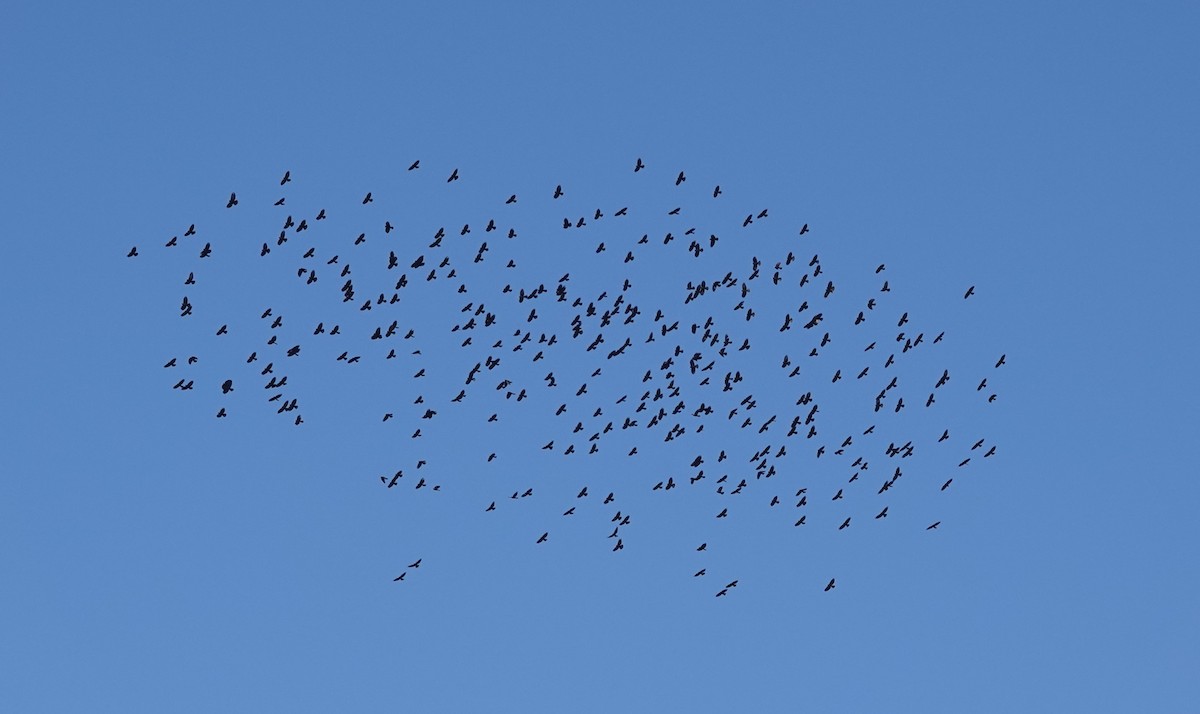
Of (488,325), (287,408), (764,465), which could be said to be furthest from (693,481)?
(287,408)

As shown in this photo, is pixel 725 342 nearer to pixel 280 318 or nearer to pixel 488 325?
pixel 488 325

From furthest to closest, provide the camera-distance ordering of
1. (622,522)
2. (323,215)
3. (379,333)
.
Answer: (622,522) < (379,333) < (323,215)

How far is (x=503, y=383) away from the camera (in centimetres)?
8662

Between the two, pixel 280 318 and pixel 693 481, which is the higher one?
pixel 280 318

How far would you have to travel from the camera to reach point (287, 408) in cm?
8450

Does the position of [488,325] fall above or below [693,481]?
above

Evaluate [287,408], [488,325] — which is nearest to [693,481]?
[488,325]

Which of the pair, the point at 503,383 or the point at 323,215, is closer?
the point at 323,215

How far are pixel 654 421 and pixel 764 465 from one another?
720cm

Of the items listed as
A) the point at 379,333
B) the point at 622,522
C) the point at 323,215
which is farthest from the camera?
the point at 622,522

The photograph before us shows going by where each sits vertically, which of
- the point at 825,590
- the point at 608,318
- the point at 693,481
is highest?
the point at 608,318

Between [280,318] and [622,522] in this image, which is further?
Answer: [622,522]

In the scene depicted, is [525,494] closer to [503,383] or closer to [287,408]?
[503,383]

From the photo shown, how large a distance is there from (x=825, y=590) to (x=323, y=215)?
2234 centimetres
